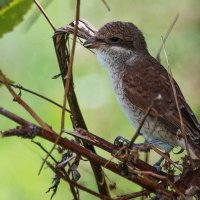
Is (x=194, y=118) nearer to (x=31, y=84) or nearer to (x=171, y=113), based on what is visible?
(x=171, y=113)

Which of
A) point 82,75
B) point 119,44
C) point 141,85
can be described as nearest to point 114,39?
point 119,44

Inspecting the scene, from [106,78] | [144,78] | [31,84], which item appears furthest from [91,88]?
[144,78]

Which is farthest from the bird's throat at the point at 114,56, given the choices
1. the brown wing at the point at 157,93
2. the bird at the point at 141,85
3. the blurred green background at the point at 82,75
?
the blurred green background at the point at 82,75

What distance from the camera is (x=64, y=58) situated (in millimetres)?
2814

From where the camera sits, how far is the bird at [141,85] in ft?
11.4

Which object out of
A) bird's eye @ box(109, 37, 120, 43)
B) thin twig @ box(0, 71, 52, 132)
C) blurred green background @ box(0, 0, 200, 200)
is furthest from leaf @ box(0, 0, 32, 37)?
blurred green background @ box(0, 0, 200, 200)

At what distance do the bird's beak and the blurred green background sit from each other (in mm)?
729

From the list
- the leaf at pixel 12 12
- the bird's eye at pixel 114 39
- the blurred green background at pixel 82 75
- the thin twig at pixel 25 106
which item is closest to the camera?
the thin twig at pixel 25 106

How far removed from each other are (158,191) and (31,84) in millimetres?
3796

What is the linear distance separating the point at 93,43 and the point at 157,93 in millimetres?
468

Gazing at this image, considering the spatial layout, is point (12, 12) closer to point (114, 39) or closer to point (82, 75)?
point (114, 39)

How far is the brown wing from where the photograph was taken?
3.46m

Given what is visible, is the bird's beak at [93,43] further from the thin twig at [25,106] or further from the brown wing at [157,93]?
the thin twig at [25,106]

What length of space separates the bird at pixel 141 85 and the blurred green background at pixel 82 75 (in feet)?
1.51
